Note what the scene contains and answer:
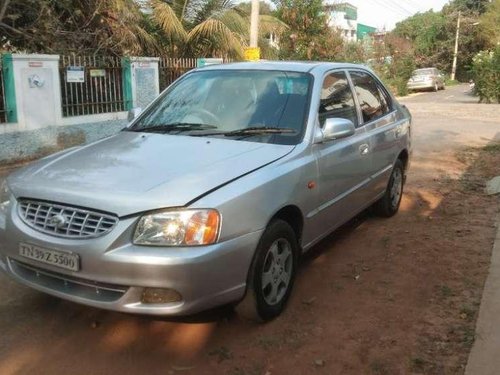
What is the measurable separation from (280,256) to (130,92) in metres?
9.46

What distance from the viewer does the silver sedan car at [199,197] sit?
3074 mm

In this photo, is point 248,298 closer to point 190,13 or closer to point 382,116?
point 382,116

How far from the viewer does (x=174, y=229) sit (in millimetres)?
3076

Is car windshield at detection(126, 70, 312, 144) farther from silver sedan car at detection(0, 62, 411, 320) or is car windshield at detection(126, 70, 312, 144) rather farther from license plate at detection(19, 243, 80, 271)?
license plate at detection(19, 243, 80, 271)

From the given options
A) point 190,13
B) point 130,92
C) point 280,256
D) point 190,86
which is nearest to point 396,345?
point 280,256

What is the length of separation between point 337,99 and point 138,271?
2.54 m

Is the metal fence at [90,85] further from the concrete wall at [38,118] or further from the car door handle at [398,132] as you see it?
the car door handle at [398,132]

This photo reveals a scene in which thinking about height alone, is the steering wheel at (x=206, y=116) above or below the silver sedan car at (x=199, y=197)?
above

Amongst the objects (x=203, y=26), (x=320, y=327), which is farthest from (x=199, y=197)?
(x=203, y=26)

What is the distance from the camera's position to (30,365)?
3230 millimetres

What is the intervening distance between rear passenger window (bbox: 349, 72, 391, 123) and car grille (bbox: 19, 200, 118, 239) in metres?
2.94

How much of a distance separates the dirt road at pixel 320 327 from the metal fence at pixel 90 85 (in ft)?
23.2

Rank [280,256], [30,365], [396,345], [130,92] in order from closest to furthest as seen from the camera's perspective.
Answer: [30,365] → [396,345] → [280,256] → [130,92]

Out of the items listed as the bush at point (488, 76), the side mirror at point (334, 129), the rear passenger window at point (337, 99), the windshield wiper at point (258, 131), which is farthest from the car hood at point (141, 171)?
the bush at point (488, 76)
